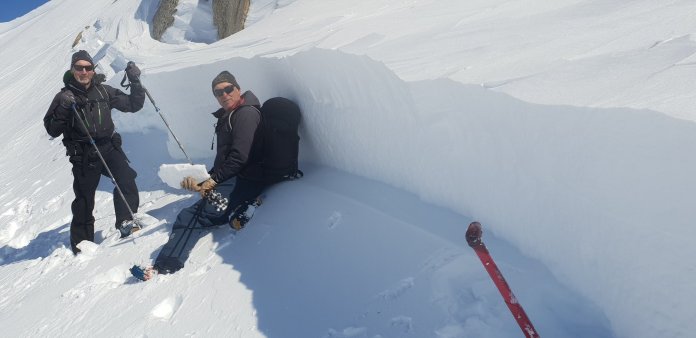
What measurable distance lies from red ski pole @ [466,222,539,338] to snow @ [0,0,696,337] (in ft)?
1.07

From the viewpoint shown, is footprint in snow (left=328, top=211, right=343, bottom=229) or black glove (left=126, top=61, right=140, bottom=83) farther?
black glove (left=126, top=61, right=140, bottom=83)

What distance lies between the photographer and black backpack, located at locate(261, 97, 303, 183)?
14.8 feet

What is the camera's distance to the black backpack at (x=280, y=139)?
4512 mm

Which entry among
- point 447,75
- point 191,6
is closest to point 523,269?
point 447,75

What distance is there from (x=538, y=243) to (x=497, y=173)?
1.35 ft

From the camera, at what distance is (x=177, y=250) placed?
4367 mm

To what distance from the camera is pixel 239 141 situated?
423cm

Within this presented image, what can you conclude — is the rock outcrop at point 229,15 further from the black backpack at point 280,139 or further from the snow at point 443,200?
the black backpack at point 280,139

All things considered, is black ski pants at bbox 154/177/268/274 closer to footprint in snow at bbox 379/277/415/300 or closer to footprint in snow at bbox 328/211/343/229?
footprint in snow at bbox 328/211/343/229

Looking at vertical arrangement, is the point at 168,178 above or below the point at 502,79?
below

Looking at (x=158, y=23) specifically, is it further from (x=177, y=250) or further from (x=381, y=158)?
(x=381, y=158)

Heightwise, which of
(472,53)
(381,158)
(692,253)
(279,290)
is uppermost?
(472,53)

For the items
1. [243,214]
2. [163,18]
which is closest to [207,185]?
[243,214]

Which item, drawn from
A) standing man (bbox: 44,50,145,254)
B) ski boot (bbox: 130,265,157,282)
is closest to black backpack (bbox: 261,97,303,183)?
ski boot (bbox: 130,265,157,282)
